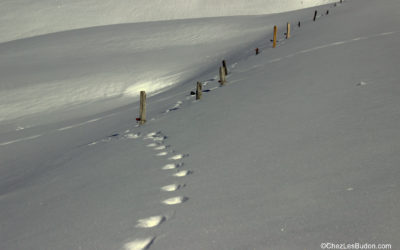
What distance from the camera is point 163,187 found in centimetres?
606

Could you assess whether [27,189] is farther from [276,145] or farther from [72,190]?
[276,145]

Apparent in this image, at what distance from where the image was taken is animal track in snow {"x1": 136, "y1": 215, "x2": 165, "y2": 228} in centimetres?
481

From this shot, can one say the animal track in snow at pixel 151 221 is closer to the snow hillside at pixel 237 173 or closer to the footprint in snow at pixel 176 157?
the snow hillside at pixel 237 173

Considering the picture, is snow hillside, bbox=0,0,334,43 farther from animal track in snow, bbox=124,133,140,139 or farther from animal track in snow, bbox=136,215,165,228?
animal track in snow, bbox=136,215,165,228

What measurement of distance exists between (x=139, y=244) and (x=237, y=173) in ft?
7.41

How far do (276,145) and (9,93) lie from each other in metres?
17.5

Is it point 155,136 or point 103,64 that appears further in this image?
point 103,64

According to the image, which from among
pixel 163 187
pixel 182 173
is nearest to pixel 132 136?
pixel 182 173

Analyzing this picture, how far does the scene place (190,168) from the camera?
682 centimetres

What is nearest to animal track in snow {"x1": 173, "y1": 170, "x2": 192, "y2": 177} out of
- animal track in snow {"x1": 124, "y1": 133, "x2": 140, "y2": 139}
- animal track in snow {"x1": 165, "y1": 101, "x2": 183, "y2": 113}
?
animal track in snow {"x1": 124, "y1": 133, "x2": 140, "y2": 139}

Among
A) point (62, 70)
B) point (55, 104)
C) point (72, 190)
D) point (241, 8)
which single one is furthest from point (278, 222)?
point (241, 8)

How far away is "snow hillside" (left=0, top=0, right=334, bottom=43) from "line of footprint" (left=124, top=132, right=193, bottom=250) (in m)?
36.3

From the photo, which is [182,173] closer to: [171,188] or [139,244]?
[171,188]

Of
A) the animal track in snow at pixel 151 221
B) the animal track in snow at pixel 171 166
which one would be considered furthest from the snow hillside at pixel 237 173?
the animal track in snow at pixel 171 166
